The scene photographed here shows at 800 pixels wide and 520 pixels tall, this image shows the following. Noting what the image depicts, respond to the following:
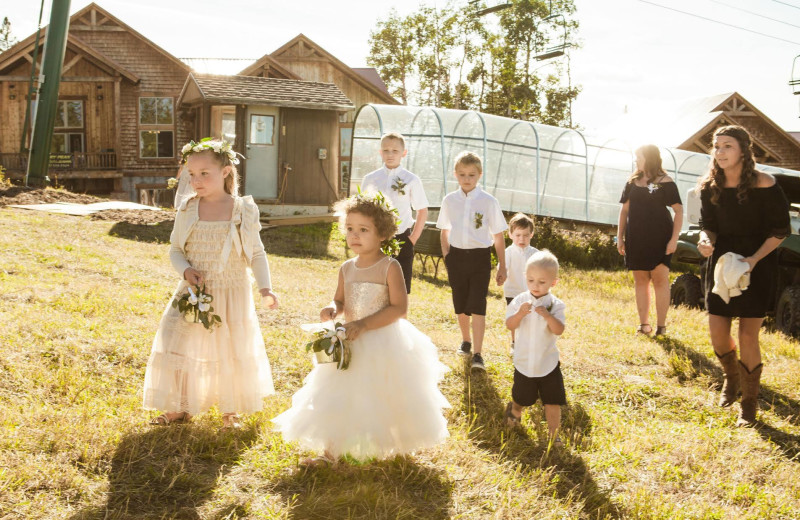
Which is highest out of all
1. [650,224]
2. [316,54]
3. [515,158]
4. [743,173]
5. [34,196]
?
[316,54]

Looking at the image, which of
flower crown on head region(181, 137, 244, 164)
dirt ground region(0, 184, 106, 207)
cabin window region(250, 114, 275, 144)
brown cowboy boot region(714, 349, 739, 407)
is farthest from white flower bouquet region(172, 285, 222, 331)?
cabin window region(250, 114, 275, 144)

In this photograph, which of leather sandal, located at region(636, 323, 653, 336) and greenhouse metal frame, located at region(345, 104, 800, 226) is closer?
leather sandal, located at region(636, 323, 653, 336)

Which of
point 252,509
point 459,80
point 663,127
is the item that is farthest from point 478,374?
point 459,80

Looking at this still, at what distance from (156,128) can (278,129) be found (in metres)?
8.29

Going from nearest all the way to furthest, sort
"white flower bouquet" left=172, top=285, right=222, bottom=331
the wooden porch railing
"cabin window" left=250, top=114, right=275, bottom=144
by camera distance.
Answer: "white flower bouquet" left=172, top=285, right=222, bottom=331 → "cabin window" left=250, top=114, right=275, bottom=144 → the wooden porch railing

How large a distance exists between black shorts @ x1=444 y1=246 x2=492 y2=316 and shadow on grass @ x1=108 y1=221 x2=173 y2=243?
783cm

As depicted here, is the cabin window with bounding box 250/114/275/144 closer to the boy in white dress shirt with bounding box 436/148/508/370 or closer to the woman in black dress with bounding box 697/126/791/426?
the boy in white dress shirt with bounding box 436/148/508/370

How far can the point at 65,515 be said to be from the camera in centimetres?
294

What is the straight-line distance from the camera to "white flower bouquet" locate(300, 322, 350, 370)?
3443 mm

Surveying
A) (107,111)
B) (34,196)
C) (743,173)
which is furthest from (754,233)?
(107,111)

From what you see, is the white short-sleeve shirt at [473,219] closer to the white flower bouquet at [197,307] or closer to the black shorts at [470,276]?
the black shorts at [470,276]

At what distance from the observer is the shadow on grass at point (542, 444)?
3646 millimetres

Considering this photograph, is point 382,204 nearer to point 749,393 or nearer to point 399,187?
point 399,187

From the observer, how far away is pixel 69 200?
52.7ft
